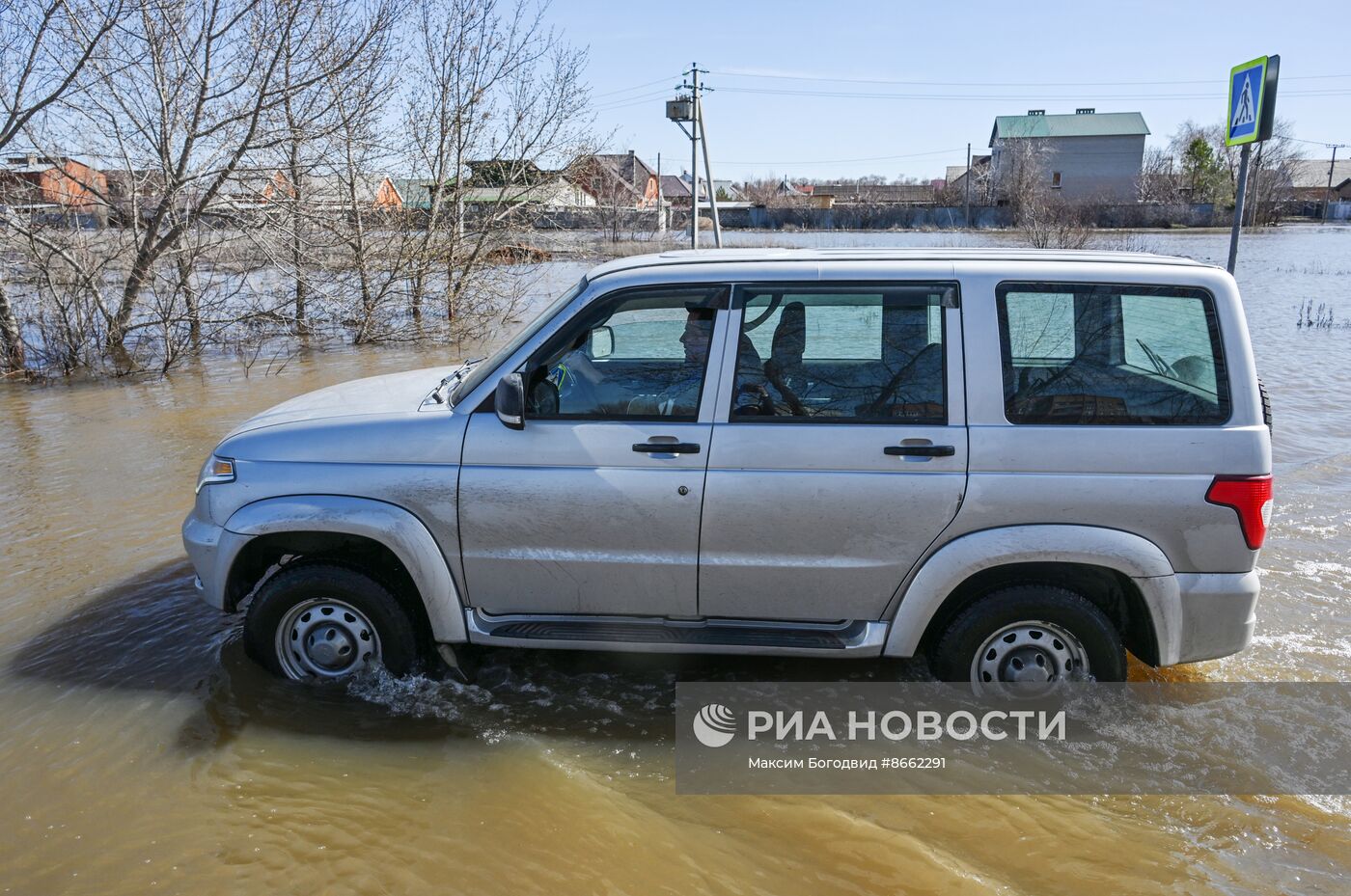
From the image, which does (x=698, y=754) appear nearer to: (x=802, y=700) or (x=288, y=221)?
(x=802, y=700)

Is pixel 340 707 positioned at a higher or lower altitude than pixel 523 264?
lower

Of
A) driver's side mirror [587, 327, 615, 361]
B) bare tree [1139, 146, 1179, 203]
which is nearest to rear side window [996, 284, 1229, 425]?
driver's side mirror [587, 327, 615, 361]

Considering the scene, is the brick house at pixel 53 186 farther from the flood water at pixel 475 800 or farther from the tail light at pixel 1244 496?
the tail light at pixel 1244 496

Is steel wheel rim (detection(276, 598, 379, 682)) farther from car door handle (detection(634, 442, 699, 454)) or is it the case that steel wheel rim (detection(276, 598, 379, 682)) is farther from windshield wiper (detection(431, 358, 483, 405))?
car door handle (detection(634, 442, 699, 454))

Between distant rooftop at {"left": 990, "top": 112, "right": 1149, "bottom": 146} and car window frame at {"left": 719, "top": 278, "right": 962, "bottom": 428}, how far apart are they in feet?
274

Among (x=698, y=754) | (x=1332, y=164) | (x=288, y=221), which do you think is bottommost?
(x=698, y=754)

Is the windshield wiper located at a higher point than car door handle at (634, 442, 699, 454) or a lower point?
higher

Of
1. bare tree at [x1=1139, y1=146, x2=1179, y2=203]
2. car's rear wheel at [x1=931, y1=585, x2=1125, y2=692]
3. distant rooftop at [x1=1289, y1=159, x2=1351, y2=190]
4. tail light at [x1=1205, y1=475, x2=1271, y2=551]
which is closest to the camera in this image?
tail light at [x1=1205, y1=475, x2=1271, y2=551]

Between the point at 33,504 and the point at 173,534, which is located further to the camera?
the point at 33,504

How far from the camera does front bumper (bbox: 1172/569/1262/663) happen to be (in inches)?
151

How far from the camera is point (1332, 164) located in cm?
9844

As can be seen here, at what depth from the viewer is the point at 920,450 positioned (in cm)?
383

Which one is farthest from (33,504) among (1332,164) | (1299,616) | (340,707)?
(1332,164)

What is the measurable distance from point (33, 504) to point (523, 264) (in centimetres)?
1221
